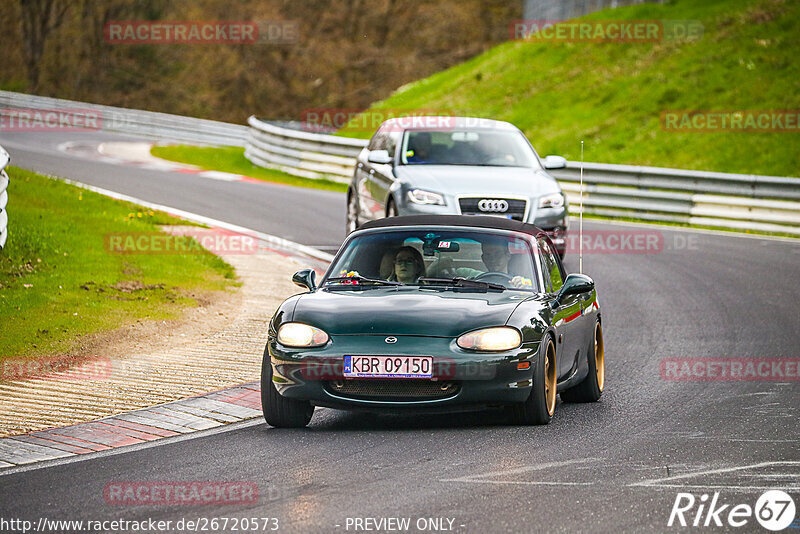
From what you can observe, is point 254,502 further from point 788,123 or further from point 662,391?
point 788,123

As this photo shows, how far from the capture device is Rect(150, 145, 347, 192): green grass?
2944cm

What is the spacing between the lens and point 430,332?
8.33m

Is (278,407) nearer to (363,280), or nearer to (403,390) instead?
(403,390)

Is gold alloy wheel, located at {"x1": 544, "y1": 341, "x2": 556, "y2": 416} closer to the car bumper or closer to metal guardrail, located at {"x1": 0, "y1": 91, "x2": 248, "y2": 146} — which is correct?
the car bumper

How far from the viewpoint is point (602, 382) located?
10305mm

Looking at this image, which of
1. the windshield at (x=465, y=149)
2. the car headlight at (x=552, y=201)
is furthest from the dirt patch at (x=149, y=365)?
the car headlight at (x=552, y=201)

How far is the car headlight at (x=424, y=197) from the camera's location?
15.7 meters

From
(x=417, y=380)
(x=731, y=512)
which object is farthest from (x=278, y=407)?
(x=731, y=512)

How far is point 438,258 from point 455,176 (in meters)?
6.63

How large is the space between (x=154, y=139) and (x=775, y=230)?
23.6 metres

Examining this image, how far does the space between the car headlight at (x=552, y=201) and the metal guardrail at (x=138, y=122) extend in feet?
76.9

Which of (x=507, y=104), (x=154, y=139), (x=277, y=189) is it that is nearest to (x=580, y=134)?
(x=507, y=104)

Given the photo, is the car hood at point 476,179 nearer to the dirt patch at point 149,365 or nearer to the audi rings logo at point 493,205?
the audi rings logo at point 493,205

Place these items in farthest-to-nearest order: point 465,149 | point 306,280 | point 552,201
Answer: point 465,149 < point 552,201 < point 306,280
